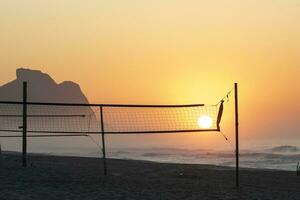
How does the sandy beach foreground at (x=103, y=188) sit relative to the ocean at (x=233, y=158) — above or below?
below

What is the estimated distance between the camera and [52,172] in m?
15.1

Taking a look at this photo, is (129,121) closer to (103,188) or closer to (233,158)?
(233,158)

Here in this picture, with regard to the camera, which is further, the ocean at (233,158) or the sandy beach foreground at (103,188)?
the ocean at (233,158)

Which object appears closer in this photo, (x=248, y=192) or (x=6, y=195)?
(x=6, y=195)

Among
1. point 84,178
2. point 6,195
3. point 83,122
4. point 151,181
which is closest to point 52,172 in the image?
point 84,178

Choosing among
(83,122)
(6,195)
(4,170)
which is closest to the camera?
(6,195)

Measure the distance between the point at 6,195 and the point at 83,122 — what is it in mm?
85699

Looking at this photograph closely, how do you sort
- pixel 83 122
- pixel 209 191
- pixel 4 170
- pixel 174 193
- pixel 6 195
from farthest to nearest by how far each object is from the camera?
1. pixel 83 122
2. pixel 4 170
3. pixel 209 191
4. pixel 174 193
5. pixel 6 195

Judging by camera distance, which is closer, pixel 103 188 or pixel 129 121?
pixel 103 188

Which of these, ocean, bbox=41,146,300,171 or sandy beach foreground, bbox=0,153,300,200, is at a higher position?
ocean, bbox=41,146,300,171

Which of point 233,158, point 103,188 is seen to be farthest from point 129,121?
point 103,188

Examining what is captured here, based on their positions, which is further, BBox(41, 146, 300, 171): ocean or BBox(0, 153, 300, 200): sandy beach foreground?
BBox(41, 146, 300, 171): ocean

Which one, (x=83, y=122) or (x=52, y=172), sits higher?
(x=83, y=122)

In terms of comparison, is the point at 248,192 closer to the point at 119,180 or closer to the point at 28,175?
the point at 119,180
